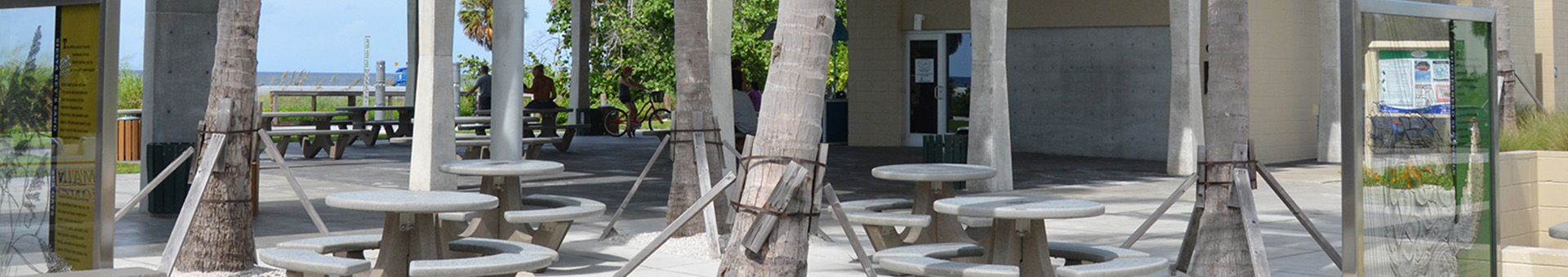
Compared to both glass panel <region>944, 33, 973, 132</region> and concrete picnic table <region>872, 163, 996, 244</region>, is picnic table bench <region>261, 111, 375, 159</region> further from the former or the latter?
concrete picnic table <region>872, 163, 996, 244</region>

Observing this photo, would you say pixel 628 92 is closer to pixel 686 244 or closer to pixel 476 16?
pixel 686 244

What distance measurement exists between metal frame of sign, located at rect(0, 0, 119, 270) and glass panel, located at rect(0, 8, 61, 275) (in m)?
0.16

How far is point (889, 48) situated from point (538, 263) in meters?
16.1

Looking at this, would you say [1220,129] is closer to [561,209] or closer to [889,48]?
[561,209]

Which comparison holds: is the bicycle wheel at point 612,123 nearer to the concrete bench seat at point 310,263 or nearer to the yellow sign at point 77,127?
the concrete bench seat at point 310,263

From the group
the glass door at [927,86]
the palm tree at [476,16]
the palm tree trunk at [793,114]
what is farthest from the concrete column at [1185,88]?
the palm tree at [476,16]

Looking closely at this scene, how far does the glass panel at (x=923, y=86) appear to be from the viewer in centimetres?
2202

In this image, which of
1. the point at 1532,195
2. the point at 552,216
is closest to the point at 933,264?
the point at 552,216

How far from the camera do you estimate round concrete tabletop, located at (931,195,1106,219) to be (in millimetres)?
6383

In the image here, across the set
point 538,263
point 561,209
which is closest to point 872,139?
point 561,209

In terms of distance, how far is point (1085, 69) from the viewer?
808 inches

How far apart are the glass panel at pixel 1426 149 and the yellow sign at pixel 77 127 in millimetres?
4693

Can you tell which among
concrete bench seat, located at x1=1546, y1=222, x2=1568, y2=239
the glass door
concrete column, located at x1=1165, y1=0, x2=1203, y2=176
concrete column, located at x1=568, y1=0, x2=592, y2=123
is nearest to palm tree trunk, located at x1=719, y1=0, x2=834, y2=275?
concrete bench seat, located at x1=1546, y1=222, x2=1568, y2=239

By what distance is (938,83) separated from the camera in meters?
21.9
